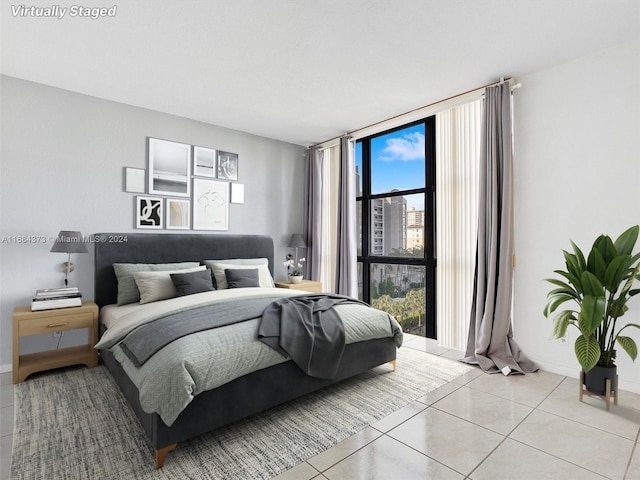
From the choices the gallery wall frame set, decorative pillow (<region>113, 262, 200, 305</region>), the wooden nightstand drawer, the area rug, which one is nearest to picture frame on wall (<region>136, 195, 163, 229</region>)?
the gallery wall frame set

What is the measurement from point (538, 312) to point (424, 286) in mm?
1231

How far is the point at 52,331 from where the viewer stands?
2.94 metres

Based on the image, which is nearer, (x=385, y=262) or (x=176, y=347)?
(x=176, y=347)

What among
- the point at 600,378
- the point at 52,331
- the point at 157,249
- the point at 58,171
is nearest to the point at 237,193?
the point at 157,249

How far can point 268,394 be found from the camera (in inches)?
86.8

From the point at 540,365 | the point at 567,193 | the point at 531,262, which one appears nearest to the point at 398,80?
the point at 567,193

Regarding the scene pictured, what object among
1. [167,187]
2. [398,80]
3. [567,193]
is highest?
[398,80]

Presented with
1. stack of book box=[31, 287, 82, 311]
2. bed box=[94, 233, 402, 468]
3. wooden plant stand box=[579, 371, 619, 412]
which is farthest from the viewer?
stack of book box=[31, 287, 82, 311]

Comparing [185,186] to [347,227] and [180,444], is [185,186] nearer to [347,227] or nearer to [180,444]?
[347,227]

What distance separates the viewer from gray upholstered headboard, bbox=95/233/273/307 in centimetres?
351

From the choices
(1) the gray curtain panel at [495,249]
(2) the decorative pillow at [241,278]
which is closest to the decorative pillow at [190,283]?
(2) the decorative pillow at [241,278]

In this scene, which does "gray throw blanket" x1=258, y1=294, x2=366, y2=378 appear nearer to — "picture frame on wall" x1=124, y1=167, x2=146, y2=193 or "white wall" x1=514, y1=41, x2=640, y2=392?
"white wall" x1=514, y1=41, x2=640, y2=392

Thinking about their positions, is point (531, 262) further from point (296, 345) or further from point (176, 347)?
point (176, 347)

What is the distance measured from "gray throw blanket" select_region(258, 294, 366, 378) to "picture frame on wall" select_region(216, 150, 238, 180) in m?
2.42
